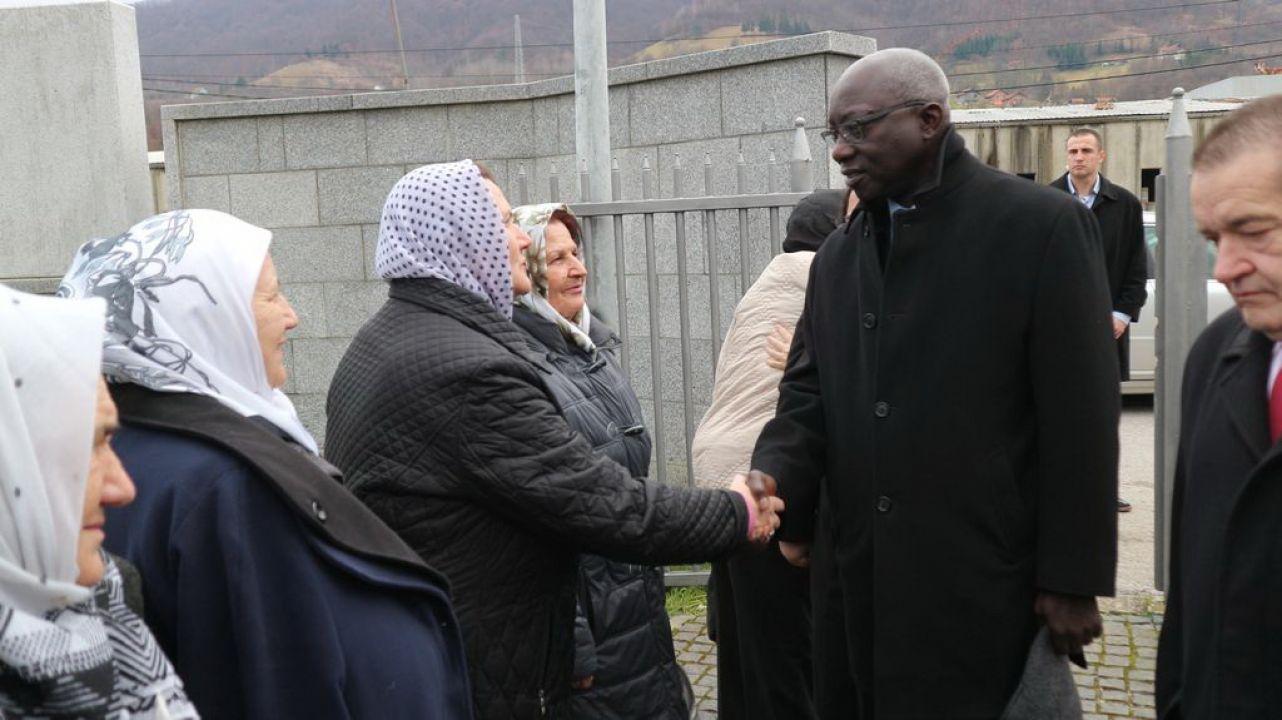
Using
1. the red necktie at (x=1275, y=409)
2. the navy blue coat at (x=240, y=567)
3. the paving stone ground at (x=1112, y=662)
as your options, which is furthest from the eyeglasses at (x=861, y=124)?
the paving stone ground at (x=1112, y=662)

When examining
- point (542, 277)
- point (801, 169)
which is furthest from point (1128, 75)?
point (542, 277)

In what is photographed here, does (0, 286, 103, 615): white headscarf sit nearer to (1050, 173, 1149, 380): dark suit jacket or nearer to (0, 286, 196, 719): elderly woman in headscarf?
(0, 286, 196, 719): elderly woman in headscarf

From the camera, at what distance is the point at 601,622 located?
318 cm

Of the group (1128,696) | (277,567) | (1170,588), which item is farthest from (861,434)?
(1128,696)

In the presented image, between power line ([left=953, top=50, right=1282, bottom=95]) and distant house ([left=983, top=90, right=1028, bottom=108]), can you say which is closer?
distant house ([left=983, top=90, right=1028, bottom=108])

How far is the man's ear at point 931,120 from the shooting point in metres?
2.72

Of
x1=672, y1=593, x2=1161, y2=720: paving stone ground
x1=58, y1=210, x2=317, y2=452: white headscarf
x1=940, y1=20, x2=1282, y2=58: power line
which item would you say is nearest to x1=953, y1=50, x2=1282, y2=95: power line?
x1=940, y1=20, x2=1282, y2=58: power line

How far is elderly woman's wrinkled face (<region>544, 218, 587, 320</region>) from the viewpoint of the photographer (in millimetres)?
3941

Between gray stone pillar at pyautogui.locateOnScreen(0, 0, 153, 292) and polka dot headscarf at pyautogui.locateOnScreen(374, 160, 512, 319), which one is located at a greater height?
gray stone pillar at pyautogui.locateOnScreen(0, 0, 153, 292)

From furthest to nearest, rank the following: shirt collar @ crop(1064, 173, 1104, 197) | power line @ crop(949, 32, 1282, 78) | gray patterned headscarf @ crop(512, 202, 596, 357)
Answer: power line @ crop(949, 32, 1282, 78) < shirt collar @ crop(1064, 173, 1104, 197) < gray patterned headscarf @ crop(512, 202, 596, 357)

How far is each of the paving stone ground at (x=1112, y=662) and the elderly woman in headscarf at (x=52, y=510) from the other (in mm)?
3508

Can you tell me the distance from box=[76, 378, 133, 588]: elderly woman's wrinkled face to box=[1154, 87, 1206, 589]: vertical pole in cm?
408

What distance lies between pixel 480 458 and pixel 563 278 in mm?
1575

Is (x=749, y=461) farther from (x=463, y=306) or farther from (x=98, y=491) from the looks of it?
(x=98, y=491)
